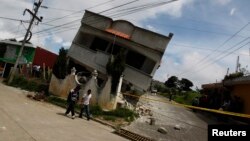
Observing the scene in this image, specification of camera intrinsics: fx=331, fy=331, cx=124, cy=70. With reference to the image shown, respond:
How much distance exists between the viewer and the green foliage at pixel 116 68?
2163 cm

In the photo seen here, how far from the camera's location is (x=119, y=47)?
86.5ft

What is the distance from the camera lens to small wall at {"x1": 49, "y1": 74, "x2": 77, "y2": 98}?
23453mm

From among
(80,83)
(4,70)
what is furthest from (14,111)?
(4,70)

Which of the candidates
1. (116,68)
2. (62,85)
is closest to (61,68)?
(62,85)

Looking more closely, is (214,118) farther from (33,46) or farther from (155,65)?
(33,46)

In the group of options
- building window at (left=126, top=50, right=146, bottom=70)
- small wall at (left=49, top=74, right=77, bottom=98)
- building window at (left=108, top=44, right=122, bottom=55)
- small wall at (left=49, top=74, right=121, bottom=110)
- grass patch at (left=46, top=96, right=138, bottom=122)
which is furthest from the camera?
building window at (left=108, top=44, right=122, bottom=55)

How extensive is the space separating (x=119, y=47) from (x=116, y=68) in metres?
4.61

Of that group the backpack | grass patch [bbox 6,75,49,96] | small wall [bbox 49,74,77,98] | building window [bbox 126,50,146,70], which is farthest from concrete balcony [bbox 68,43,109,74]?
the backpack

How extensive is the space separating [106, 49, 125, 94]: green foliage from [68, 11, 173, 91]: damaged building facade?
2.72m

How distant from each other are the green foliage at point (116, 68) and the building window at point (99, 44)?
5.04 metres

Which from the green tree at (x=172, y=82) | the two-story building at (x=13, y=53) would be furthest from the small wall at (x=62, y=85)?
the green tree at (x=172, y=82)

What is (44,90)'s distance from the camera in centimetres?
2616

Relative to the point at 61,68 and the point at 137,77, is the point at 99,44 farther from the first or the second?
the point at 137,77

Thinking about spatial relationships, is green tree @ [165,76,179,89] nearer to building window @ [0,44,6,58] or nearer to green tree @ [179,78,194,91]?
green tree @ [179,78,194,91]
